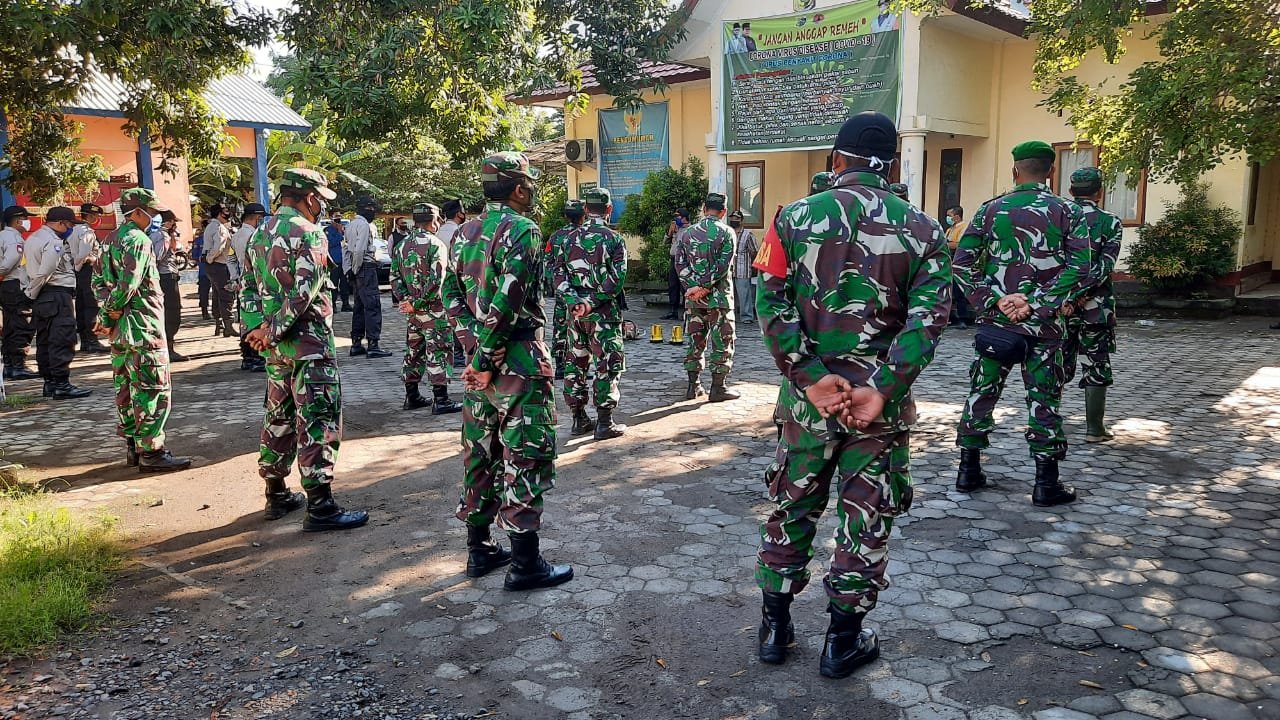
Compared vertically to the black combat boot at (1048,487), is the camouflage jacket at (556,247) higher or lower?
higher

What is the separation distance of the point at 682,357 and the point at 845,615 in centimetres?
805

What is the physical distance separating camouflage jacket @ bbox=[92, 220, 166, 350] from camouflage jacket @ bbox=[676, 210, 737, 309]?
4.54 m

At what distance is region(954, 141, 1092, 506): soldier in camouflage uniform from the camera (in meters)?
5.18

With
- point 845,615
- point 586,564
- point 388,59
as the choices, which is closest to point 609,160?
point 388,59

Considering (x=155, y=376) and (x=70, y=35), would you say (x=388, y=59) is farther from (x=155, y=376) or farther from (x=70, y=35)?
(x=155, y=376)

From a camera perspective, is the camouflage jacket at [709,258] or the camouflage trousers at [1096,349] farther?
the camouflage jacket at [709,258]

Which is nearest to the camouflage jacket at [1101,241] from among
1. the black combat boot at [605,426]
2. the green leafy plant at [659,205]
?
the black combat boot at [605,426]

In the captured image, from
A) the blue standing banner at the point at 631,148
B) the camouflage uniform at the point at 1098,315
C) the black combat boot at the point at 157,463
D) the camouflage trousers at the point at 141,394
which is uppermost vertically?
the blue standing banner at the point at 631,148

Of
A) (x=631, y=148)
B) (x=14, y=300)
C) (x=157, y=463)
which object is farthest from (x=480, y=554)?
(x=631, y=148)

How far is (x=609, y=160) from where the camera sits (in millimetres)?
19938

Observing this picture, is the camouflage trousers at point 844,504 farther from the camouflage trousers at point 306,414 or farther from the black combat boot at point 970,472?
the camouflage trousers at point 306,414

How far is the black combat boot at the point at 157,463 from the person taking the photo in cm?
660

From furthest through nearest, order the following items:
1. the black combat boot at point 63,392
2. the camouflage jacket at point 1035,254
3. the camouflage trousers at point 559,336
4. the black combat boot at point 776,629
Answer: the black combat boot at point 63,392 < the camouflage trousers at point 559,336 < the camouflage jacket at point 1035,254 < the black combat boot at point 776,629

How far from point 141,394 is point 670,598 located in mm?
4624
